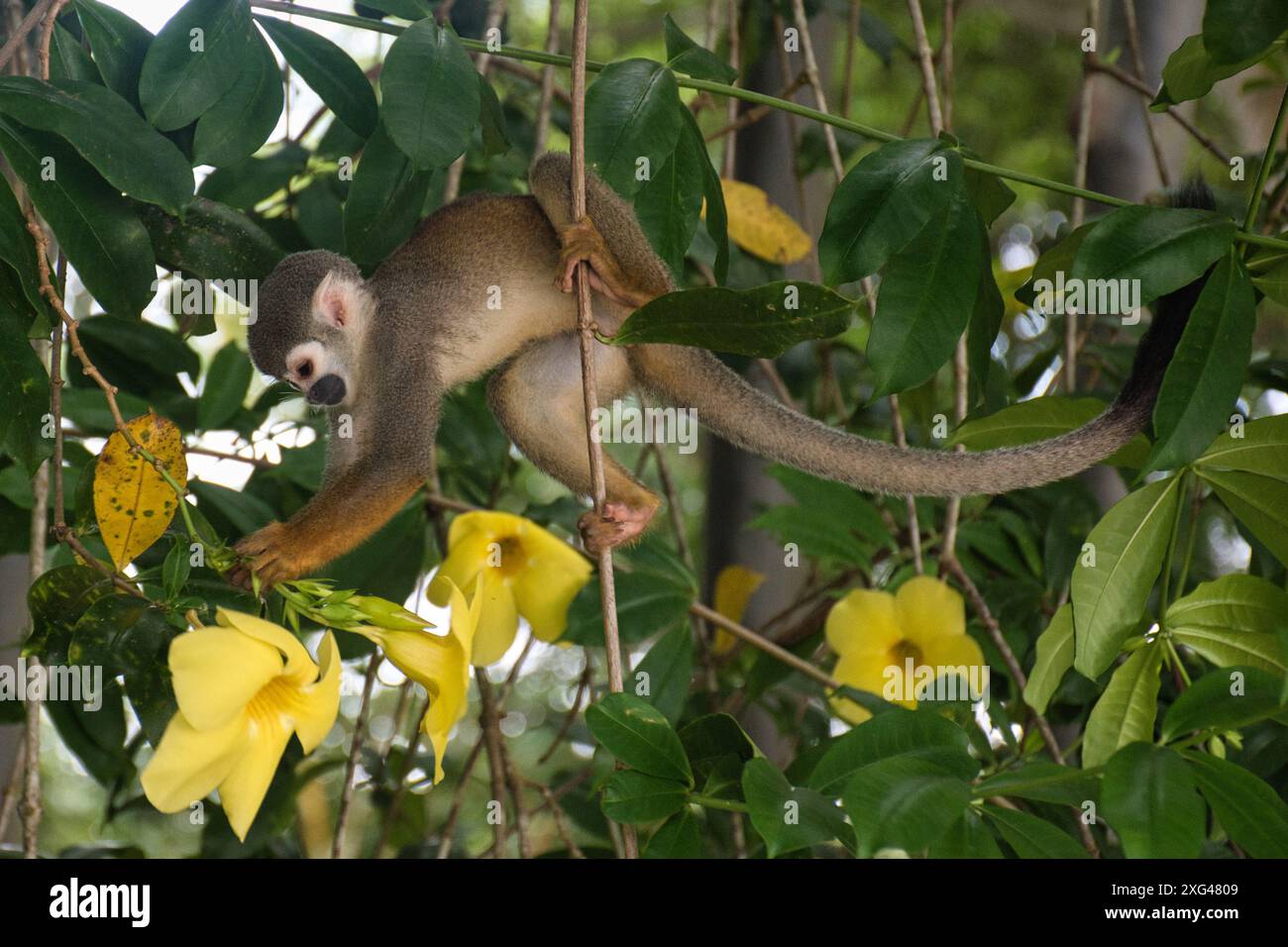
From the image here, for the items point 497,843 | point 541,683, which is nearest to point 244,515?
point 497,843

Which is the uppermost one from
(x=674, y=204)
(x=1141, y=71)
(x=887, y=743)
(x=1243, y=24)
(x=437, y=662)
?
(x=1141, y=71)

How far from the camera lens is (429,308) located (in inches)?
84.0

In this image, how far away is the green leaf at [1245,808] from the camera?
1.03m

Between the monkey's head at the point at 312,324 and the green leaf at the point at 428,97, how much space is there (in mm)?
543

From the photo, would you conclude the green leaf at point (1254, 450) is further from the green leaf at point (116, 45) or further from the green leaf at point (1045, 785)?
the green leaf at point (116, 45)

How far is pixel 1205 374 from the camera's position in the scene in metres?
1.28

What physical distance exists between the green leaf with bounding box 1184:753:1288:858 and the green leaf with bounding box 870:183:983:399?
0.52 metres

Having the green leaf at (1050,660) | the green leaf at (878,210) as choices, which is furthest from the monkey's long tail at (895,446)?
the green leaf at (878,210)

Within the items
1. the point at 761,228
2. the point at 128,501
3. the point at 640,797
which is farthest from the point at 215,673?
the point at 761,228

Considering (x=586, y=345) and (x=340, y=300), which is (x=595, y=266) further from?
(x=586, y=345)

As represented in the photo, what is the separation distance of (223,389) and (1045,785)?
1608 mm

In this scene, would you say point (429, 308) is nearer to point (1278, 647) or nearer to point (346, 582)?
point (346, 582)

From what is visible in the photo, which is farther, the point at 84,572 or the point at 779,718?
the point at 779,718

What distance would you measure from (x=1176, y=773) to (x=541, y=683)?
20.3 feet
